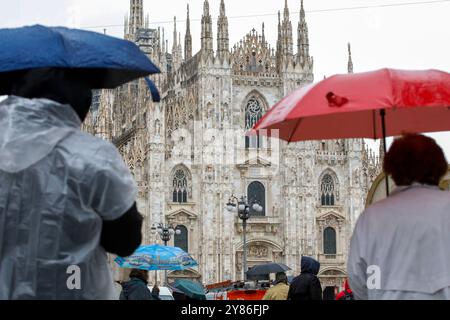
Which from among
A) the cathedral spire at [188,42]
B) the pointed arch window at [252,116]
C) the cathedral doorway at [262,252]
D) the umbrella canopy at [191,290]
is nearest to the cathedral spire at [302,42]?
the pointed arch window at [252,116]

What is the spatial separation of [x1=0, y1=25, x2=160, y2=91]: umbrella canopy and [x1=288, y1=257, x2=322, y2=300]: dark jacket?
5.05m

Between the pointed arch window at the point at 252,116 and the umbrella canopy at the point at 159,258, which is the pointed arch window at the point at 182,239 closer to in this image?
the pointed arch window at the point at 252,116

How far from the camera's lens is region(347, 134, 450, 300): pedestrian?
4.77 meters

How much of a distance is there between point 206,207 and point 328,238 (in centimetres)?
713

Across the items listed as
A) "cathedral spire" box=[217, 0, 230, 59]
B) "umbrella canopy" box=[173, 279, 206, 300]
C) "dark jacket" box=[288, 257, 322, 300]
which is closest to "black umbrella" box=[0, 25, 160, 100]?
→ "umbrella canopy" box=[173, 279, 206, 300]

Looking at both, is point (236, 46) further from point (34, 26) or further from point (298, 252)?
point (34, 26)

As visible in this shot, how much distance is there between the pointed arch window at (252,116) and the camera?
165 feet

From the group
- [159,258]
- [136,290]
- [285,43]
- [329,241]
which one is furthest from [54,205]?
[285,43]

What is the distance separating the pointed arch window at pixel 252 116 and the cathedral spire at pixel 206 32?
11.8 feet

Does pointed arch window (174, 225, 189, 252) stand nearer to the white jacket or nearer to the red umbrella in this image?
the red umbrella

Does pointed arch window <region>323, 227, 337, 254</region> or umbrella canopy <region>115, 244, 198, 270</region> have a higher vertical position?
pointed arch window <region>323, 227, 337, 254</region>
